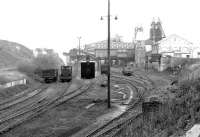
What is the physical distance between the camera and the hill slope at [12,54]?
90.0 meters

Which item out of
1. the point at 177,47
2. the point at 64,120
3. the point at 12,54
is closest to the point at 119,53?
the point at 177,47

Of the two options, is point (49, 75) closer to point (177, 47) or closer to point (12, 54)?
point (177, 47)

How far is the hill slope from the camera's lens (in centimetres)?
9001

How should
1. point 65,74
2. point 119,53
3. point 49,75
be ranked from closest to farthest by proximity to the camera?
point 49,75
point 65,74
point 119,53

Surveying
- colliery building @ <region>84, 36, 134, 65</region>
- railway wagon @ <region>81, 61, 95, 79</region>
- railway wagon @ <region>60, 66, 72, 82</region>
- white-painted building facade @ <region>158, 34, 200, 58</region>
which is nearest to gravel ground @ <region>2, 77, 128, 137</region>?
railway wagon @ <region>81, 61, 95, 79</region>

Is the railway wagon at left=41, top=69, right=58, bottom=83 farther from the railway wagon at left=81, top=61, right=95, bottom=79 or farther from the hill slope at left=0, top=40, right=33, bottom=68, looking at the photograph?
the hill slope at left=0, top=40, right=33, bottom=68

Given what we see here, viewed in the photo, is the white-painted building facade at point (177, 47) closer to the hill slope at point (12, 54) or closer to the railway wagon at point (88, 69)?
the hill slope at point (12, 54)

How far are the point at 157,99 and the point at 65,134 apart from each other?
599 centimetres

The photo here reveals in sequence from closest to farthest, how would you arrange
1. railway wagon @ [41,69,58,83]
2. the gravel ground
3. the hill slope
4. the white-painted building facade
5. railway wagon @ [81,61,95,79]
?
the gravel ground, railway wagon @ [81,61,95,79], railway wagon @ [41,69,58,83], the white-painted building facade, the hill slope

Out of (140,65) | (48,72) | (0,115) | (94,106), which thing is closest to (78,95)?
(94,106)

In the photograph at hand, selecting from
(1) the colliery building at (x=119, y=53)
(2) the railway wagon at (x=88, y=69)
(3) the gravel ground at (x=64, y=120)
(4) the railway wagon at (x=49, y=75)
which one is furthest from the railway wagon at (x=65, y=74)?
(1) the colliery building at (x=119, y=53)

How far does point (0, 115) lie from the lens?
818 inches

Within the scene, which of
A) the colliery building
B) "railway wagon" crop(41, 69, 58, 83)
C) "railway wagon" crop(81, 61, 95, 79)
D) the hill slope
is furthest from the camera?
the hill slope

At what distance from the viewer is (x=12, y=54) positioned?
105 m
